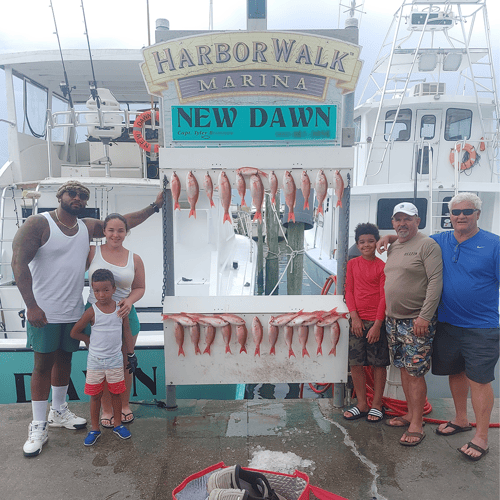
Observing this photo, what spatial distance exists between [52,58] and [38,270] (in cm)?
512

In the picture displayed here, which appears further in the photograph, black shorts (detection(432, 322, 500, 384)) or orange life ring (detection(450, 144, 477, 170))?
orange life ring (detection(450, 144, 477, 170))

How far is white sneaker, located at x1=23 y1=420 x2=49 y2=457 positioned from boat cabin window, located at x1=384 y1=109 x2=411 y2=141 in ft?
35.0

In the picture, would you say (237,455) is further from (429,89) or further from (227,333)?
(429,89)

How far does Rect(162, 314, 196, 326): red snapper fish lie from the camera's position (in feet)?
11.1

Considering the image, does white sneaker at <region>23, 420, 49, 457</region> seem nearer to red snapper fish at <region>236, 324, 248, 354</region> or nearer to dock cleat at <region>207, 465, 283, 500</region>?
dock cleat at <region>207, 465, 283, 500</region>

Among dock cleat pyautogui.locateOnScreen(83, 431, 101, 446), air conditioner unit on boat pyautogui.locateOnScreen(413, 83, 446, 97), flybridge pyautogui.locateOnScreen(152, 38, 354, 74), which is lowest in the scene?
dock cleat pyautogui.locateOnScreen(83, 431, 101, 446)

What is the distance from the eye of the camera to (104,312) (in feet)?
10.0

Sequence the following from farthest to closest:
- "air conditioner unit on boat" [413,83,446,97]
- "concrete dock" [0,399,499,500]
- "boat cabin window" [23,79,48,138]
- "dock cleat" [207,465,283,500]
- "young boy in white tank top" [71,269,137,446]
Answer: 1. "air conditioner unit on boat" [413,83,446,97]
2. "boat cabin window" [23,79,48,138]
3. "young boy in white tank top" [71,269,137,446]
4. "concrete dock" [0,399,499,500]
5. "dock cleat" [207,465,283,500]

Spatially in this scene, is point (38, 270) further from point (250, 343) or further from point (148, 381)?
point (148, 381)

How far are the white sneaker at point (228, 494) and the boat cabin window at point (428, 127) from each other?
1111cm

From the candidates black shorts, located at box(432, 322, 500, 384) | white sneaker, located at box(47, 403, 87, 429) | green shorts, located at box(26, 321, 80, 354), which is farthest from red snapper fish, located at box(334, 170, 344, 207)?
white sneaker, located at box(47, 403, 87, 429)

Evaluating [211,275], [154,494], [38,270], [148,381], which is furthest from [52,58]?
[154,494]

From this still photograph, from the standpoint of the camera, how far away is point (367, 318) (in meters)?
3.44

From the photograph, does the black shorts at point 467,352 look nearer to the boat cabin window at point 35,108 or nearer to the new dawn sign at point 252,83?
the new dawn sign at point 252,83
